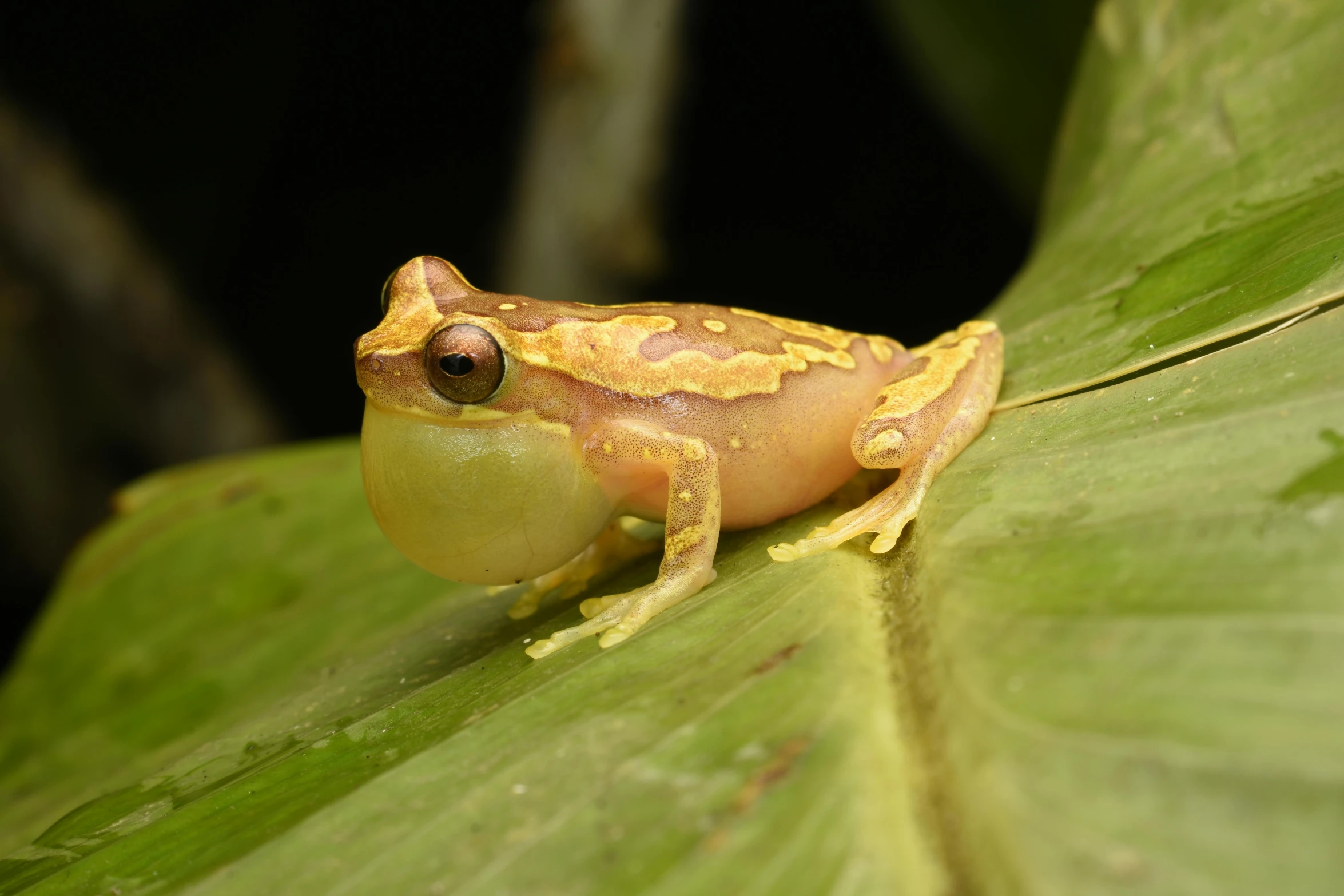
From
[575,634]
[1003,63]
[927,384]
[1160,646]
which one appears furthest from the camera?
[1003,63]

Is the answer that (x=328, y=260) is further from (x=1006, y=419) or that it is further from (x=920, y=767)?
(x=920, y=767)

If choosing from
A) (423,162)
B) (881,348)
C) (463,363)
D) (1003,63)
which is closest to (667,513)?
(463,363)

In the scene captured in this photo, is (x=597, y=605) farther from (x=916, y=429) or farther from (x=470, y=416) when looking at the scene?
(x=916, y=429)

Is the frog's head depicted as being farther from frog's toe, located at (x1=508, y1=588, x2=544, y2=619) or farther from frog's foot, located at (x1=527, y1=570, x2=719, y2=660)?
frog's toe, located at (x1=508, y1=588, x2=544, y2=619)

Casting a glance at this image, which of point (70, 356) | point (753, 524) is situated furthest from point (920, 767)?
point (70, 356)

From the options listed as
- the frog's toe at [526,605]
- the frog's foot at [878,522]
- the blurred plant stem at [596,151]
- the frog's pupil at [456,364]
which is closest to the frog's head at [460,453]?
the frog's pupil at [456,364]

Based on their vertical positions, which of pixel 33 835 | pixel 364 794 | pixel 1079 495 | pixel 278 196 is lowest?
pixel 1079 495

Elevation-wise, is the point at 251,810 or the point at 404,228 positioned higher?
the point at 404,228

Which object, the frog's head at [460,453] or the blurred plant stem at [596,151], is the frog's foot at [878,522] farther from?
the blurred plant stem at [596,151]
